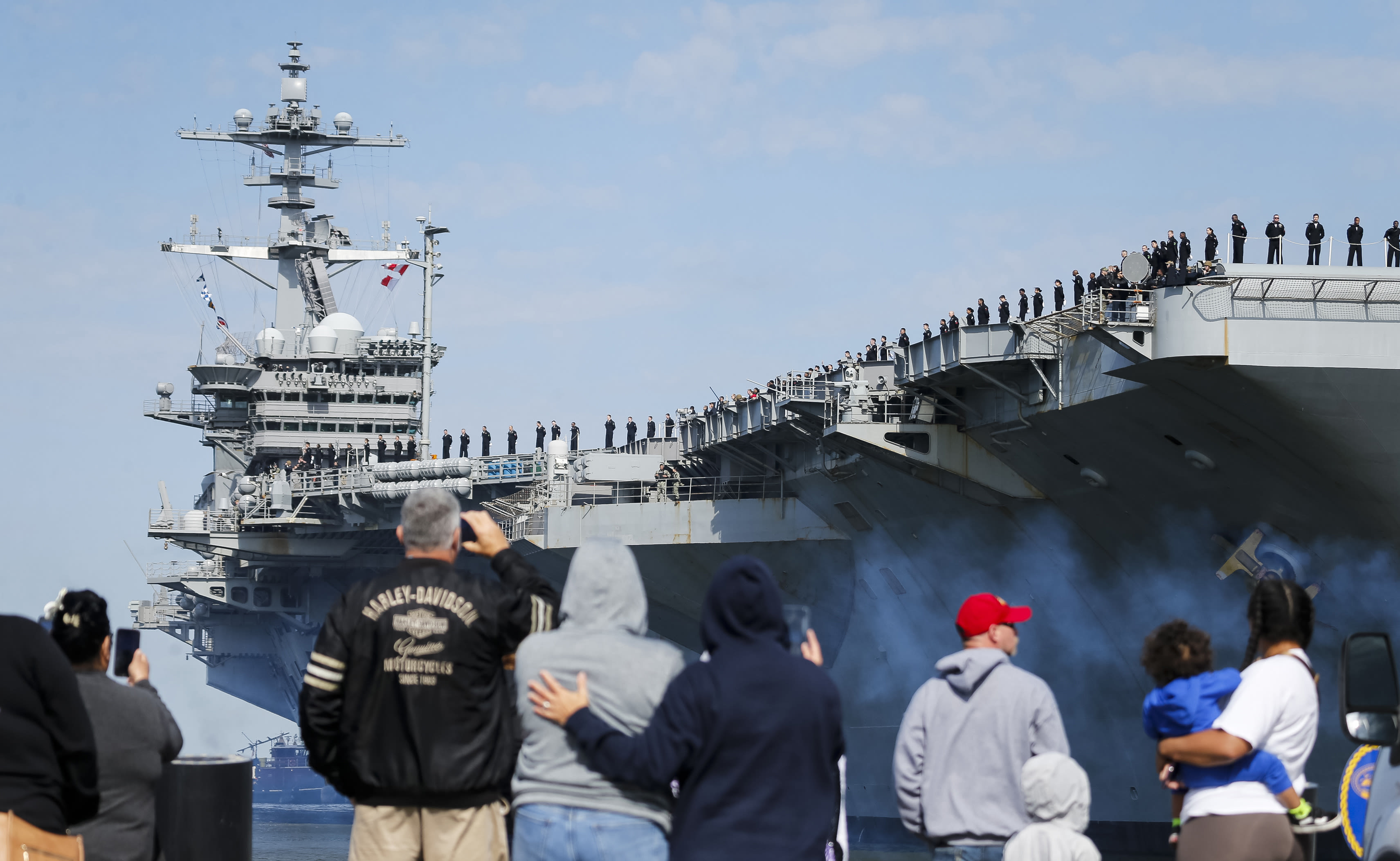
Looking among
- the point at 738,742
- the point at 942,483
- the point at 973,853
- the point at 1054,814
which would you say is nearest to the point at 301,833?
the point at 942,483

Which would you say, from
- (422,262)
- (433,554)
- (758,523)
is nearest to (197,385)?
(422,262)

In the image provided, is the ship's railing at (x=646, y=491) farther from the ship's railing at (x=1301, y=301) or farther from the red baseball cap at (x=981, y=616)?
the red baseball cap at (x=981, y=616)

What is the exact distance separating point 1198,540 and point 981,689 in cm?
1494

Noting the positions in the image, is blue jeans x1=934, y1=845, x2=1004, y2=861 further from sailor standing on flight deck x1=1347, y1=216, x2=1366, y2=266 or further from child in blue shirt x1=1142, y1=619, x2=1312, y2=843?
sailor standing on flight deck x1=1347, y1=216, x2=1366, y2=266

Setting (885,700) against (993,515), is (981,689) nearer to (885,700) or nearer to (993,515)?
(993,515)

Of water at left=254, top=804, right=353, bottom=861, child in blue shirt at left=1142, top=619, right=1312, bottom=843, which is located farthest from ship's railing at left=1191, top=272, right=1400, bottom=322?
child in blue shirt at left=1142, top=619, right=1312, bottom=843

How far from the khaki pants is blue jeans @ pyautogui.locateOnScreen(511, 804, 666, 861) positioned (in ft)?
1.49

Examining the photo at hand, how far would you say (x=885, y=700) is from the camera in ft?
93.7

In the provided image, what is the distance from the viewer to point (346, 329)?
40250mm

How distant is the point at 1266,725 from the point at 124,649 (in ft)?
12.3

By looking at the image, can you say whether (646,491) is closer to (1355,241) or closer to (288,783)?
(1355,241)

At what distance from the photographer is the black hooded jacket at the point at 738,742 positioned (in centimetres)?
417

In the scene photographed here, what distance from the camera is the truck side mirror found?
488cm

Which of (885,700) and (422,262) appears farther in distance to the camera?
(422,262)
